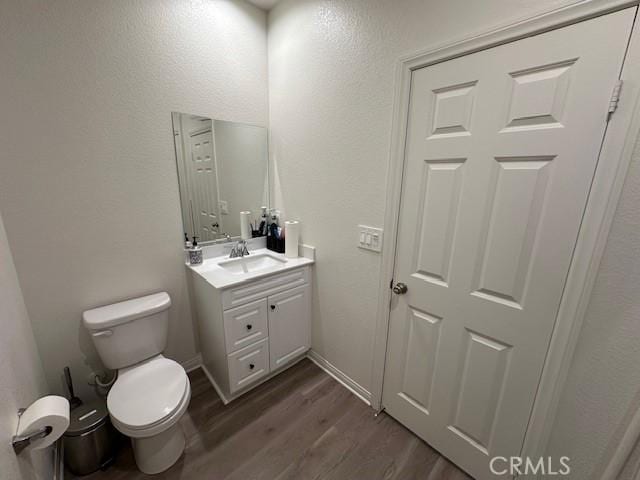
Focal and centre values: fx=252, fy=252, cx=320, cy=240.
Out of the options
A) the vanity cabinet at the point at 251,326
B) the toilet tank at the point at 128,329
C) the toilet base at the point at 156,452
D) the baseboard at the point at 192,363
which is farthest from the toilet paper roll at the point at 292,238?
the toilet base at the point at 156,452

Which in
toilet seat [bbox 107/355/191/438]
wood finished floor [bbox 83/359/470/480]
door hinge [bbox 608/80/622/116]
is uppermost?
door hinge [bbox 608/80/622/116]

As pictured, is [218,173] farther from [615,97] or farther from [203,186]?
[615,97]

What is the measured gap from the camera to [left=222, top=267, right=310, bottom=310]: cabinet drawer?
154cm

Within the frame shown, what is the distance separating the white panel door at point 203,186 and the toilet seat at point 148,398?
3.00 feet

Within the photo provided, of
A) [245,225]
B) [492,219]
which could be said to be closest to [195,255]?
[245,225]

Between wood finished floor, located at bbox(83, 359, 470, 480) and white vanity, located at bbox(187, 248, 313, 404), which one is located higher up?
white vanity, located at bbox(187, 248, 313, 404)

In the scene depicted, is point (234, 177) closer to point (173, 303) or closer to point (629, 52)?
point (173, 303)

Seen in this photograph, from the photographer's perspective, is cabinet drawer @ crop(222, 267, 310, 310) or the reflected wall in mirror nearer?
cabinet drawer @ crop(222, 267, 310, 310)

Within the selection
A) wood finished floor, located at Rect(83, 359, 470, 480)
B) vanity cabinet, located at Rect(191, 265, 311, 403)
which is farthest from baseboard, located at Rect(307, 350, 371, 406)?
vanity cabinet, located at Rect(191, 265, 311, 403)

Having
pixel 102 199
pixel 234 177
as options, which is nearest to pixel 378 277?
pixel 234 177

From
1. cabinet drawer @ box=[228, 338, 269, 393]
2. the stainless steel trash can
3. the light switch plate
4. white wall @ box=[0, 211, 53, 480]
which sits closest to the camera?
white wall @ box=[0, 211, 53, 480]

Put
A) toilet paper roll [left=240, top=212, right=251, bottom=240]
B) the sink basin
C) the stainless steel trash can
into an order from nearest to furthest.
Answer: the stainless steel trash can → the sink basin → toilet paper roll [left=240, top=212, right=251, bottom=240]

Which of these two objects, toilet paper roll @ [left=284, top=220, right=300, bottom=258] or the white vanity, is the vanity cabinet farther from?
toilet paper roll @ [left=284, top=220, right=300, bottom=258]

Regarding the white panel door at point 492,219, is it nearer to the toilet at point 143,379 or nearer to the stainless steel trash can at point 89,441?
the toilet at point 143,379
